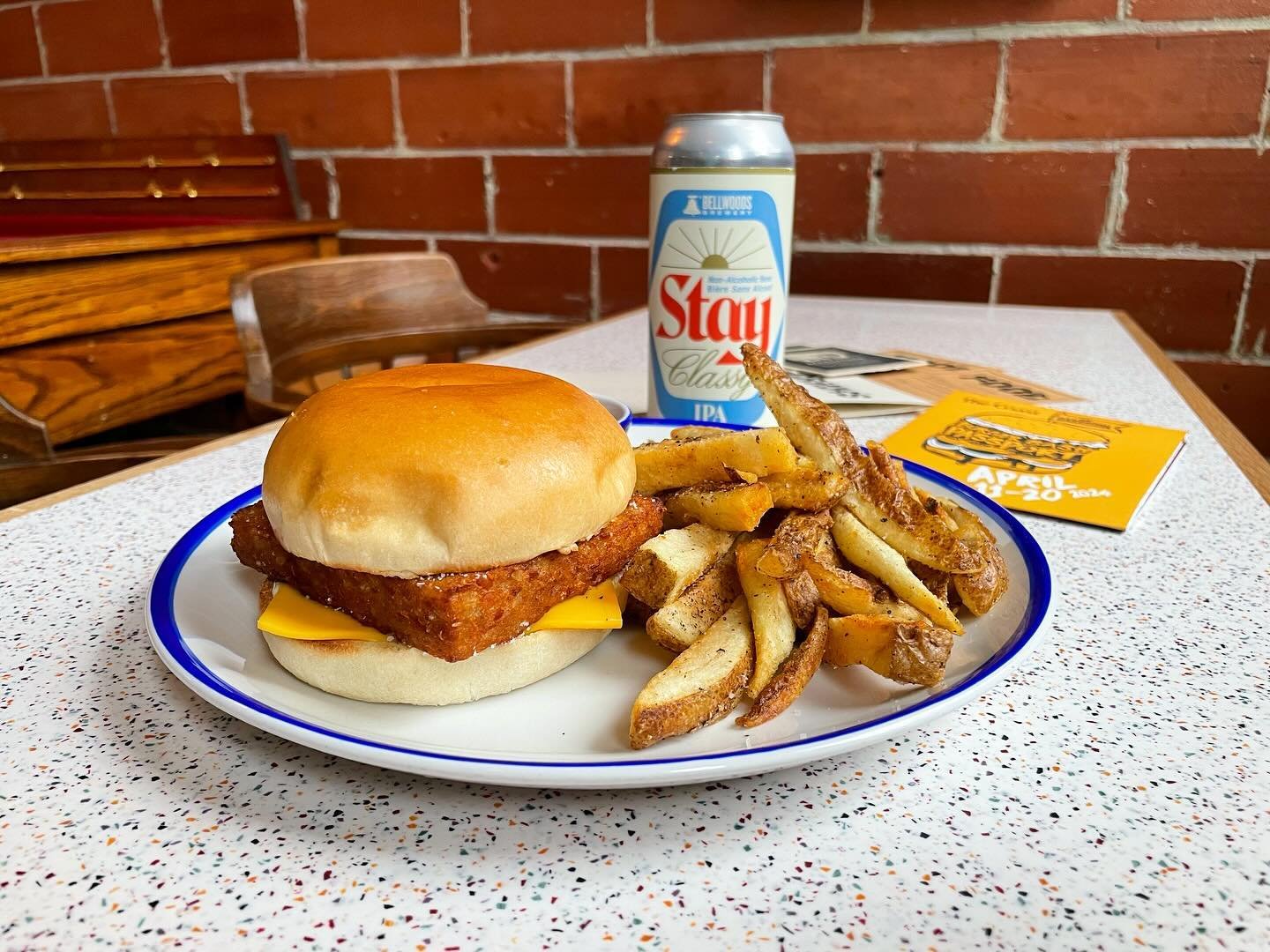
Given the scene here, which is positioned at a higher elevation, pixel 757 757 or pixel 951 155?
pixel 951 155

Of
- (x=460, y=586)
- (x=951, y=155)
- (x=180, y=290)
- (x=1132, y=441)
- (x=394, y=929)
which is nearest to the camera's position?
(x=394, y=929)

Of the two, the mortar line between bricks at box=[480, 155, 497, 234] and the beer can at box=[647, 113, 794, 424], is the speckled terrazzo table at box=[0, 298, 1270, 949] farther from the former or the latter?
the mortar line between bricks at box=[480, 155, 497, 234]

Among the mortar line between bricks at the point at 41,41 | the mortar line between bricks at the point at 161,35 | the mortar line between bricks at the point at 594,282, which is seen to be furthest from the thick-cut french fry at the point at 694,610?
the mortar line between bricks at the point at 41,41

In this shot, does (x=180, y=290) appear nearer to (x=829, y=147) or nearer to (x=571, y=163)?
(x=571, y=163)

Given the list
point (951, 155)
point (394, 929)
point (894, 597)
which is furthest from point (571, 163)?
point (394, 929)

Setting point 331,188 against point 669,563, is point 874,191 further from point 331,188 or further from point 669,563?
point 669,563
